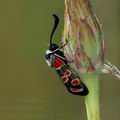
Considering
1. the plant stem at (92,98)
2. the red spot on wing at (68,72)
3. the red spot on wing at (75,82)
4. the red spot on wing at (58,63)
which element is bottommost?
the plant stem at (92,98)

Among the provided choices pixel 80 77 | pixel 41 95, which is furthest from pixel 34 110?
pixel 80 77

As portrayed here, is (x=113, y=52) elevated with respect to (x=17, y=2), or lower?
lower

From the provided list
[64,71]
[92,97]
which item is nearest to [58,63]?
[64,71]

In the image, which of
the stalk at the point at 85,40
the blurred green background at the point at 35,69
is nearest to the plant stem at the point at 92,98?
the stalk at the point at 85,40

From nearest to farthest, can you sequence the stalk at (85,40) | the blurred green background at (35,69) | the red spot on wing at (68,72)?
the stalk at (85,40), the red spot on wing at (68,72), the blurred green background at (35,69)

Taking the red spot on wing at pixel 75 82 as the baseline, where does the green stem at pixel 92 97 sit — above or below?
below

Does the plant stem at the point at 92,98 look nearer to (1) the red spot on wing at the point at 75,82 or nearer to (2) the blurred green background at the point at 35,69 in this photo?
(1) the red spot on wing at the point at 75,82

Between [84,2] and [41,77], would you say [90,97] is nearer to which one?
[84,2]
